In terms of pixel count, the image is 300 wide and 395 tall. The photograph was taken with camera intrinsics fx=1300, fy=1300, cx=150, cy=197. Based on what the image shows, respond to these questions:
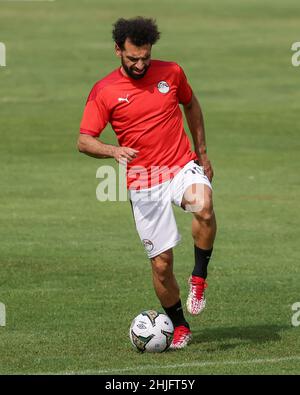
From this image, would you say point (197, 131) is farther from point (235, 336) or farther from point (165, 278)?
point (235, 336)

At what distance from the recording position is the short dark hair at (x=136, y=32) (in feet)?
42.0

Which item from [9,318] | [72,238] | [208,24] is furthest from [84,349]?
[208,24]

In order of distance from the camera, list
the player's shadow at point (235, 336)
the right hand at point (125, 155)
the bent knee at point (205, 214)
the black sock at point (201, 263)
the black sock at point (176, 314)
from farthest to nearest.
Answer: the black sock at point (176, 314), the player's shadow at point (235, 336), the black sock at point (201, 263), the bent knee at point (205, 214), the right hand at point (125, 155)

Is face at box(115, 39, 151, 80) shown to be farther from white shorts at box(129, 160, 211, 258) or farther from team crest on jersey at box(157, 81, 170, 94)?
white shorts at box(129, 160, 211, 258)

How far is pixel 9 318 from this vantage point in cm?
1433

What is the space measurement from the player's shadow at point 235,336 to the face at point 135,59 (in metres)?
2.79

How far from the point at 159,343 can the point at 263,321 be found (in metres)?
1.80

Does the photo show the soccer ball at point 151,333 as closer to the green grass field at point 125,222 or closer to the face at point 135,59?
the green grass field at point 125,222

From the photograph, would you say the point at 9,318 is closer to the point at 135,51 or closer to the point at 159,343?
the point at 159,343

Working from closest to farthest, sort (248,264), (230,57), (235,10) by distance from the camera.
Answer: (248,264) < (230,57) < (235,10)

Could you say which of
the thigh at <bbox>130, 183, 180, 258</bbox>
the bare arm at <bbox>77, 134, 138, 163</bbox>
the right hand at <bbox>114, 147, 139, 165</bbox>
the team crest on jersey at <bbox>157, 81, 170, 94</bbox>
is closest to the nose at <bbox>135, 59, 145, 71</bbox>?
the team crest on jersey at <bbox>157, 81, 170, 94</bbox>

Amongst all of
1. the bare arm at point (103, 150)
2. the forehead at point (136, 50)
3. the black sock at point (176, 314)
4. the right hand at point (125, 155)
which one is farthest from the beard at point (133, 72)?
the black sock at point (176, 314)

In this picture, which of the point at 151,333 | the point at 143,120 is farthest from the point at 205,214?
the point at 151,333

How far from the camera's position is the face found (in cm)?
1281
